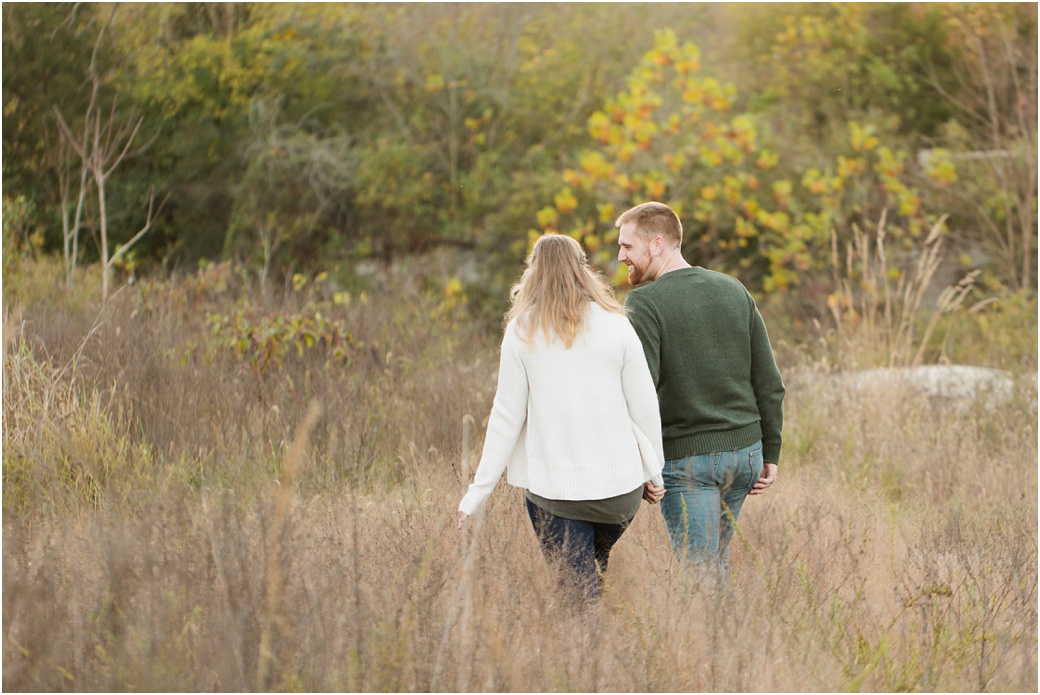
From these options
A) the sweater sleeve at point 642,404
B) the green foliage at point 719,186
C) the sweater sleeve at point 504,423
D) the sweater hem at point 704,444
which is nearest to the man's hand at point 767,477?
the sweater hem at point 704,444

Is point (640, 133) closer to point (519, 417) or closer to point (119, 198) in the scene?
point (119, 198)

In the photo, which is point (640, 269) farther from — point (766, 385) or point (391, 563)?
point (391, 563)

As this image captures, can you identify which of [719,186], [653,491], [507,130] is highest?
[507,130]

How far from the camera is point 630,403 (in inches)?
122

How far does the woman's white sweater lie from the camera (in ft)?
9.89

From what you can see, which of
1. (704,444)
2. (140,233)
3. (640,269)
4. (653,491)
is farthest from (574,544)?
(140,233)

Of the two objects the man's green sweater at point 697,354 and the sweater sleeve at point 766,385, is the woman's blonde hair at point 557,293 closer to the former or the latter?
the man's green sweater at point 697,354

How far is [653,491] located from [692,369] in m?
0.41

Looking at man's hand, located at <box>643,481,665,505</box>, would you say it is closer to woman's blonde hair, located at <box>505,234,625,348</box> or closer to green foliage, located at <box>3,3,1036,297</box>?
woman's blonde hair, located at <box>505,234,625,348</box>

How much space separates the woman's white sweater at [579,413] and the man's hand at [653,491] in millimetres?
122

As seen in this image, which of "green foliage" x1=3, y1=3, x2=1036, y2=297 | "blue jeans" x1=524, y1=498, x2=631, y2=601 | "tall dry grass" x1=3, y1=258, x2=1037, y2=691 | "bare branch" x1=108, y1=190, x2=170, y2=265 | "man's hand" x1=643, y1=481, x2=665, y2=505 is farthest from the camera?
"green foliage" x1=3, y1=3, x2=1036, y2=297

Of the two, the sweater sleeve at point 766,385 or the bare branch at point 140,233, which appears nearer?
the sweater sleeve at point 766,385

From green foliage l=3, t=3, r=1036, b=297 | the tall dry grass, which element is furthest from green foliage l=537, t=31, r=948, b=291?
the tall dry grass

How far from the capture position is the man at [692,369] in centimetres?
327
